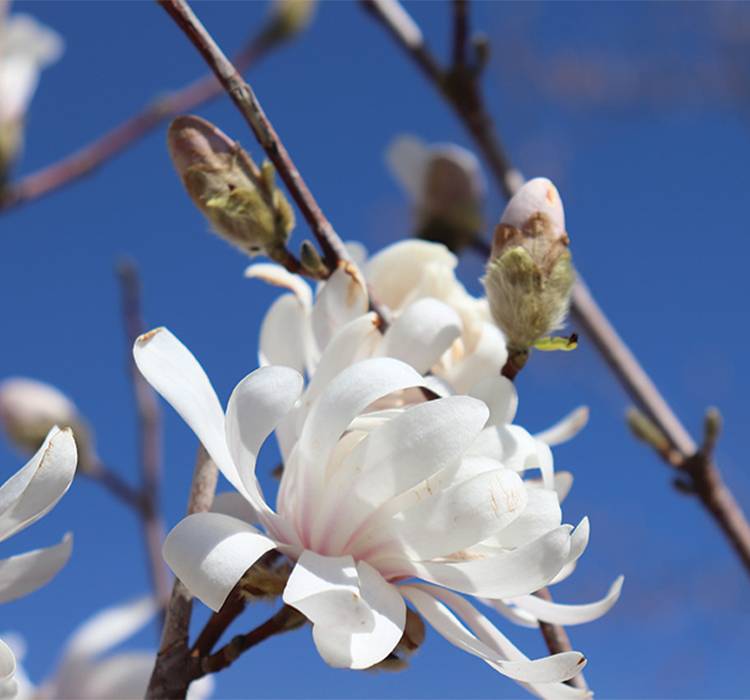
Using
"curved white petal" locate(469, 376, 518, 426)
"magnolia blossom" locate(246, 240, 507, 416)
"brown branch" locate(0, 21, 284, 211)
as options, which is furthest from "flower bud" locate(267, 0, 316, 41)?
"curved white petal" locate(469, 376, 518, 426)

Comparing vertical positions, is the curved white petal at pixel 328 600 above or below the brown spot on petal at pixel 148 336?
below

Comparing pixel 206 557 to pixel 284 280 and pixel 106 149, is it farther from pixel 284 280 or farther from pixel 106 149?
pixel 106 149

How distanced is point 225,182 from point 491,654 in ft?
1.11

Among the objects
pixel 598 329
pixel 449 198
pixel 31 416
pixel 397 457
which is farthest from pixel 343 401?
pixel 31 416

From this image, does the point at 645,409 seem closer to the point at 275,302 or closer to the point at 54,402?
the point at 275,302

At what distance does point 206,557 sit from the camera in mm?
501

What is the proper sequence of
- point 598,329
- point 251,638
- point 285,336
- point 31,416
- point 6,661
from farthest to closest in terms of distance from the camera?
1. point 31,416
2. point 598,329
3. point 285,336
4. point 251,638
5. point 6,661

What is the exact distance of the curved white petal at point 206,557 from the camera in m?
0.50

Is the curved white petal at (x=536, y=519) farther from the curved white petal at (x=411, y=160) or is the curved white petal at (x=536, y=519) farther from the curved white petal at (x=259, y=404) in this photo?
the curved white petal at (x=411, y=160)

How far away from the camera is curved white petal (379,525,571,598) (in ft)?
1.73

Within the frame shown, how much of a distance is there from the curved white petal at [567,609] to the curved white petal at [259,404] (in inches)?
7.3

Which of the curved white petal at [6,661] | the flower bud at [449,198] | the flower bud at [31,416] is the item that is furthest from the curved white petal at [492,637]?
the flower bud at [31,416]

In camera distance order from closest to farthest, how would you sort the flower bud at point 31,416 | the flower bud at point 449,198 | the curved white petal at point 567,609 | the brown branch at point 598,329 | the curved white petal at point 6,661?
the curved white petal at point 6,661, the curved white petal at point 567,609, the brown branch at point 598,329, the flower bud at point 449,198, the flower bud at point 31,416

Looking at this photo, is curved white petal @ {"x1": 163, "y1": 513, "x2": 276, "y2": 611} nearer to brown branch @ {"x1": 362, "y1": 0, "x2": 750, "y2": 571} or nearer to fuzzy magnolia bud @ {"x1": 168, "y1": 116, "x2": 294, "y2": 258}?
fuzzy magnolia bud @ {"x1": 168, "y1": 116, "x2": 294, "y2": 258}
